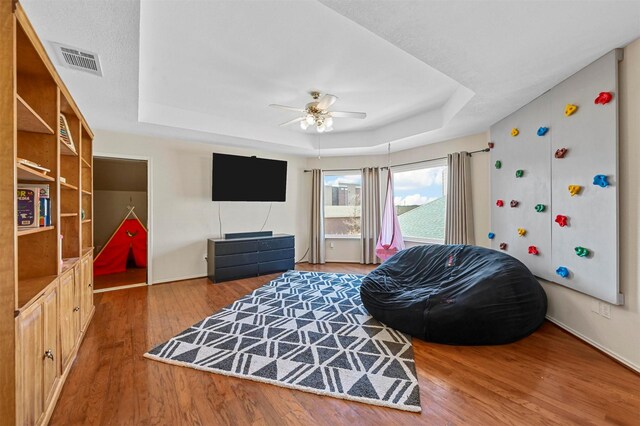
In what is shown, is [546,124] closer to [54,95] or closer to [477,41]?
[477,41]

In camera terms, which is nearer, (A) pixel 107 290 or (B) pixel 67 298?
(B) pixel 67 298

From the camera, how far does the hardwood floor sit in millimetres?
1510

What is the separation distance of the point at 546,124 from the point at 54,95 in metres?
4.10

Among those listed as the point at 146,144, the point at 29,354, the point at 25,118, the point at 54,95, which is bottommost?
the point at 29,354

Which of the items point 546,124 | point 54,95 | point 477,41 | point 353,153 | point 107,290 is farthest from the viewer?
point 353,153

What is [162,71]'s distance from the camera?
2.78 meters

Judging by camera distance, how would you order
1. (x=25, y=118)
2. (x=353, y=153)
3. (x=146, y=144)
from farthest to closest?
(x=353, y=153) → (x=146, y=144) → (x=25, y=118)

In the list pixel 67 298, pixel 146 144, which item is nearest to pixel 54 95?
pixel 67 298

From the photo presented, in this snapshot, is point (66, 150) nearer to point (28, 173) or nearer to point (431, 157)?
point (28, 173)

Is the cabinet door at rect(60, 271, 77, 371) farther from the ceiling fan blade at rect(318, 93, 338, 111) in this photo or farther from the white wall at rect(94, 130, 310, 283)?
the ceiling fan blade at rect(318, 93, 338, 111)

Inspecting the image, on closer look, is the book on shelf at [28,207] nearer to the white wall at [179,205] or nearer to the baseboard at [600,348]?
the white wall at [179,205]

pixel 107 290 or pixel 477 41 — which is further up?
pixel 477 41

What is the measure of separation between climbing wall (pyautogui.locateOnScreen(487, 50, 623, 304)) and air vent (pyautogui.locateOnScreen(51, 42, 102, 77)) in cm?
387

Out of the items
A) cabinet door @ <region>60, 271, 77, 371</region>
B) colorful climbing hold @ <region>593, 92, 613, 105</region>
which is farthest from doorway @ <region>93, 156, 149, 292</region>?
colorful climbing hold @ <region>593, 92, 613, 105</region>
